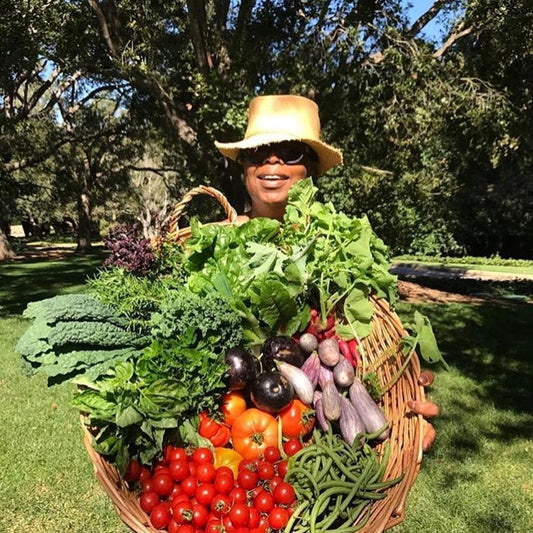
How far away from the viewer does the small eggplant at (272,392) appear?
1752mm

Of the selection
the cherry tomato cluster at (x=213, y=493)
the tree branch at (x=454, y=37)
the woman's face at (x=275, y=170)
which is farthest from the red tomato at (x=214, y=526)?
the tree branch at (x=454, y=37)

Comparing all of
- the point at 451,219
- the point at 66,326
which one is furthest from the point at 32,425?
the point at 451,219

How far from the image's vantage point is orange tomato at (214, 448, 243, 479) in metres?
1.79

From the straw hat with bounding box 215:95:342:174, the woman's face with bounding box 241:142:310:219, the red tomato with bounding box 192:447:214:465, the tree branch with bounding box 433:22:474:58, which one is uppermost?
the tree branch with bounding box 433:22:474:58

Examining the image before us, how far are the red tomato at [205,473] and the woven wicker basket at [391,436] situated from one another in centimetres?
21

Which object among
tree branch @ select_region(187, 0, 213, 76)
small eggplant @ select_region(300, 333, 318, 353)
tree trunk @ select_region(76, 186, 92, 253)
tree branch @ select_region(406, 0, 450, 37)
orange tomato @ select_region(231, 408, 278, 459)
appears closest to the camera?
orange tomato @ select_region(231, 408, 278, 459)

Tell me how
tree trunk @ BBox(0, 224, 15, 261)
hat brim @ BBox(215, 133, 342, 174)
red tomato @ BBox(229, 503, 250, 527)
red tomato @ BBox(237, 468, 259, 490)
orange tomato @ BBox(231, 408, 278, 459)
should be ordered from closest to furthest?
red tomato @ BBox(229, 503, 250, 527), red tomato @ BBox(237, 468, 259, 490), orange tomato @ BBox(231, 408, 278, 459), hat brim @ BBox(215, 133, 342, 174), tree trunk @ BBox(0, 224, 15, 261)

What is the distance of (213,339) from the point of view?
1736mm

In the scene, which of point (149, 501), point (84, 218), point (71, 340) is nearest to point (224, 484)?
point (149, 501)

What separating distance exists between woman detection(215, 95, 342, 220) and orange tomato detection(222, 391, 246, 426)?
1258 millimetres

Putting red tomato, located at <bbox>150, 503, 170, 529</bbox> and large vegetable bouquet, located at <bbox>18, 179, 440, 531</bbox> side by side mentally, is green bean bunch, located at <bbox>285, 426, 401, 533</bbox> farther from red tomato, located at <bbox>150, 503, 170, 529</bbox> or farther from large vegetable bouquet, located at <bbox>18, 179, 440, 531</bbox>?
red tomato, located at <bbox>150, 503, 170, 529</bbox>

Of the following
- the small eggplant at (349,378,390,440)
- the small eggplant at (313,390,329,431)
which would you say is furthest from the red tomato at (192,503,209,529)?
the small eggplant at (349,378,390,440)

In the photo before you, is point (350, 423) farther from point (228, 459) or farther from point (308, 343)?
point (228, 459)

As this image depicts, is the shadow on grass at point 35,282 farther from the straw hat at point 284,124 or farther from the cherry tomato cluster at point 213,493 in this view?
the cherry tomato cluster at point 213,493
